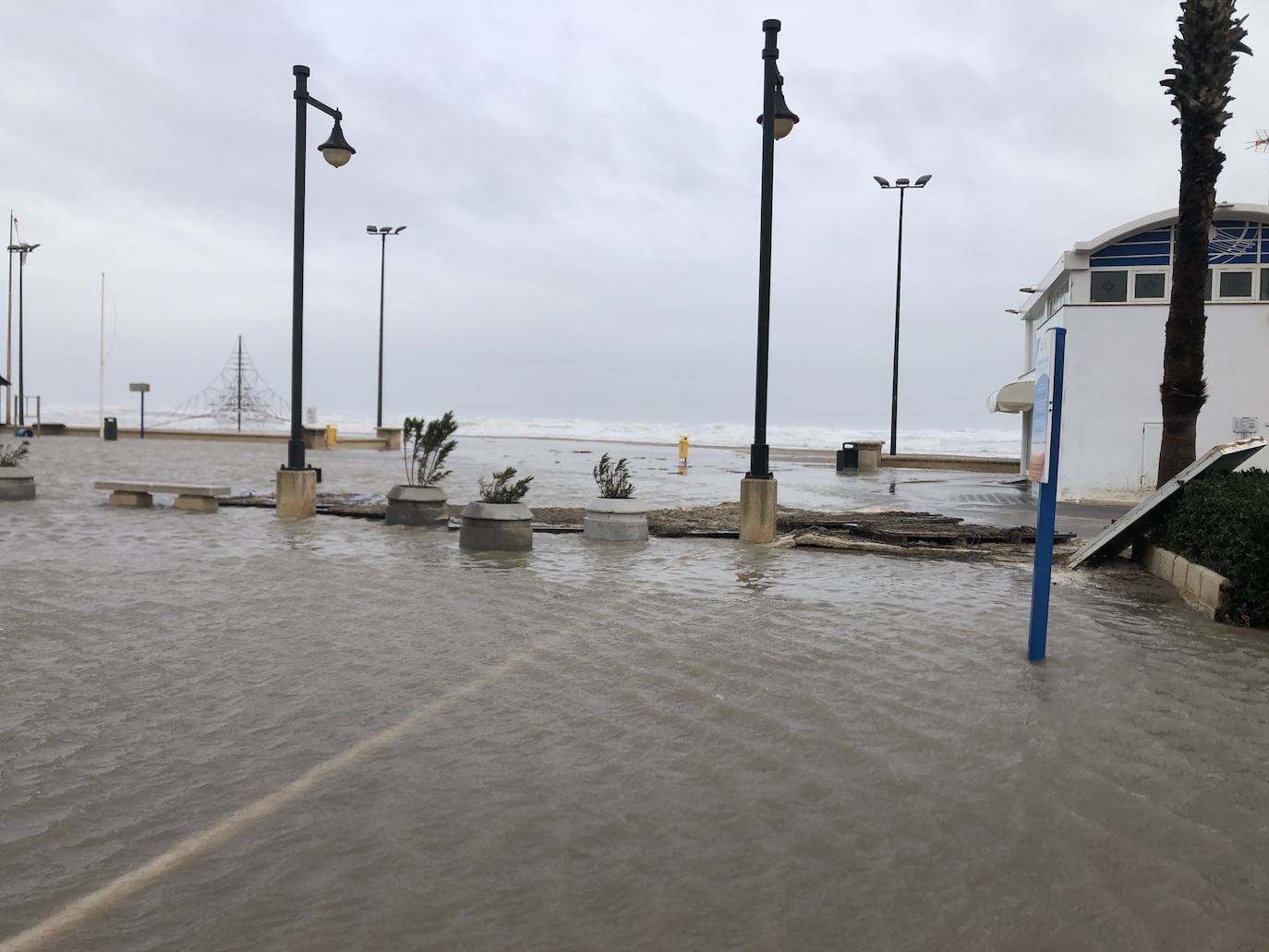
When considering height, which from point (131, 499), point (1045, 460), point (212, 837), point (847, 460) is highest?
point (1045, 460)

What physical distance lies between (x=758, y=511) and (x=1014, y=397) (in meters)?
15.6

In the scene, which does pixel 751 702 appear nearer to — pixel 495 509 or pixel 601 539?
pixel 495 509

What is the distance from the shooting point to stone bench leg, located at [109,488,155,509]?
55.4 ft

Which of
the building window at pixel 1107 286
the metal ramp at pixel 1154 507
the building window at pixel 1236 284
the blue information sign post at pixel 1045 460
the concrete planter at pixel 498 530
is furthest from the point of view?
the building window at pixel 1107 286

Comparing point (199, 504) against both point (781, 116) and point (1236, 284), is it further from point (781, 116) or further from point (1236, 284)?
point (1236, 284)

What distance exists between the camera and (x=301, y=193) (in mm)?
15727

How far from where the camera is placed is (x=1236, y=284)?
22.0 meters

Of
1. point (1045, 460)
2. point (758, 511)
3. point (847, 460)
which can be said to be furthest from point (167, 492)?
point (847, 460)

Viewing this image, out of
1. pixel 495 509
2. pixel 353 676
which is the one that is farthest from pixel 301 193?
pixel 353 676

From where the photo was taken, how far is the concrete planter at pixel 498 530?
1202 cm

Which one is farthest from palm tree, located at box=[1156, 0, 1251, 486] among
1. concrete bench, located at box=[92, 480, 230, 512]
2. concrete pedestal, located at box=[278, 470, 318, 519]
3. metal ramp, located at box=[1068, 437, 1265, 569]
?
concrete bench, located at box=[92, 480, 230, 512]

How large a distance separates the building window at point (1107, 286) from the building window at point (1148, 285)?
203 millimetres

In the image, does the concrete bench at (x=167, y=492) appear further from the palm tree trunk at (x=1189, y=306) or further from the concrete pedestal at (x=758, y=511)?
the palm tree trunk at (x=1189, y=306)

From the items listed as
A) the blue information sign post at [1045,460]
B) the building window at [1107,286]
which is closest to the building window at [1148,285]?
the building window at [1107,286]
